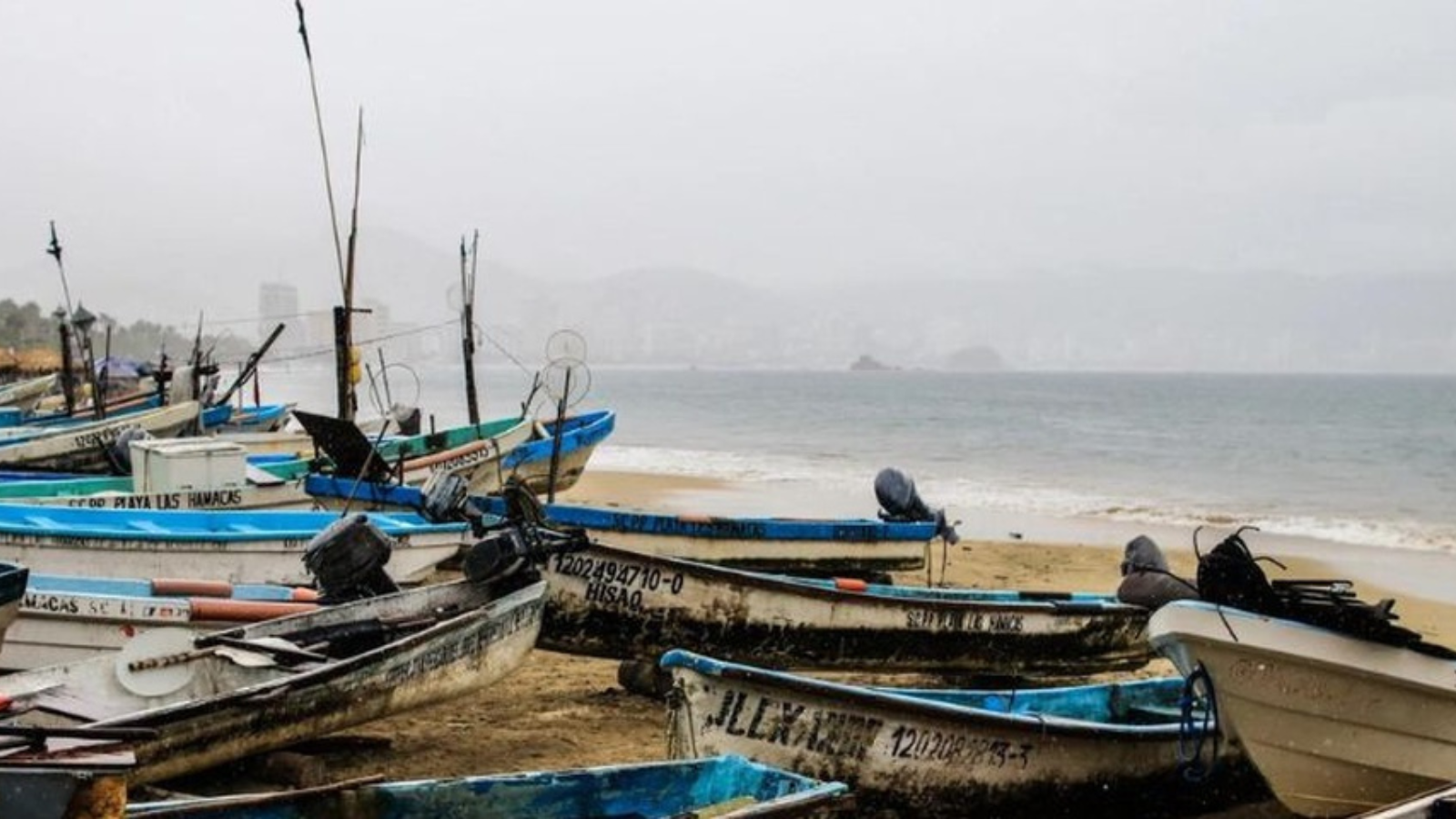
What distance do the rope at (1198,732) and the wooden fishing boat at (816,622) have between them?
2.22 meters

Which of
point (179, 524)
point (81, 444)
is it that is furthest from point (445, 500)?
point (81, 444)

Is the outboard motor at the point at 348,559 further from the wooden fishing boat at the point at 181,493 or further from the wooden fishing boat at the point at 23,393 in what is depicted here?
the wooden fishing boat at the point at 23,393

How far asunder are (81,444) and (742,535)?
9.64 metres

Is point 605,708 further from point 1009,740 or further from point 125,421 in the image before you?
point 125,421

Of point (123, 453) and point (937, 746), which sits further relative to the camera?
point (123, 453)

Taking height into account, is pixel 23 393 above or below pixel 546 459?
above

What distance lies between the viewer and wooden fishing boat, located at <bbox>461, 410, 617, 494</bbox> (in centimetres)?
1523

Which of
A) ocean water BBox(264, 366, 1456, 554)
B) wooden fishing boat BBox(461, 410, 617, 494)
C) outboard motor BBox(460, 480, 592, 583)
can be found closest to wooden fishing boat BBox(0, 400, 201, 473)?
ocean water BBox(264, 366, 1456, 554)

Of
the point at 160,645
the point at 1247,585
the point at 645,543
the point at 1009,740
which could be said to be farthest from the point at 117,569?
the point at 1247,585

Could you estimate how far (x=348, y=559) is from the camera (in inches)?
309

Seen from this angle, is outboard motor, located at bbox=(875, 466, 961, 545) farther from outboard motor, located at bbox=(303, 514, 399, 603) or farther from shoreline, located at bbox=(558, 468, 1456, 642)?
outboard motor, located at bbox=(303, 514, 399, 603)

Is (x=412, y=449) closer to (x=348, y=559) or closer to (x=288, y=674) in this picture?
(x=348, y=559)

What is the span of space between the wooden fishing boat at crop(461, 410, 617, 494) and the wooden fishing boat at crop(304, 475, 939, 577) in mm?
2568

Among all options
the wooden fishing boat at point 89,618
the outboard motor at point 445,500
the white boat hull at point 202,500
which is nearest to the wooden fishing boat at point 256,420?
the white boat hull at point 202,500
